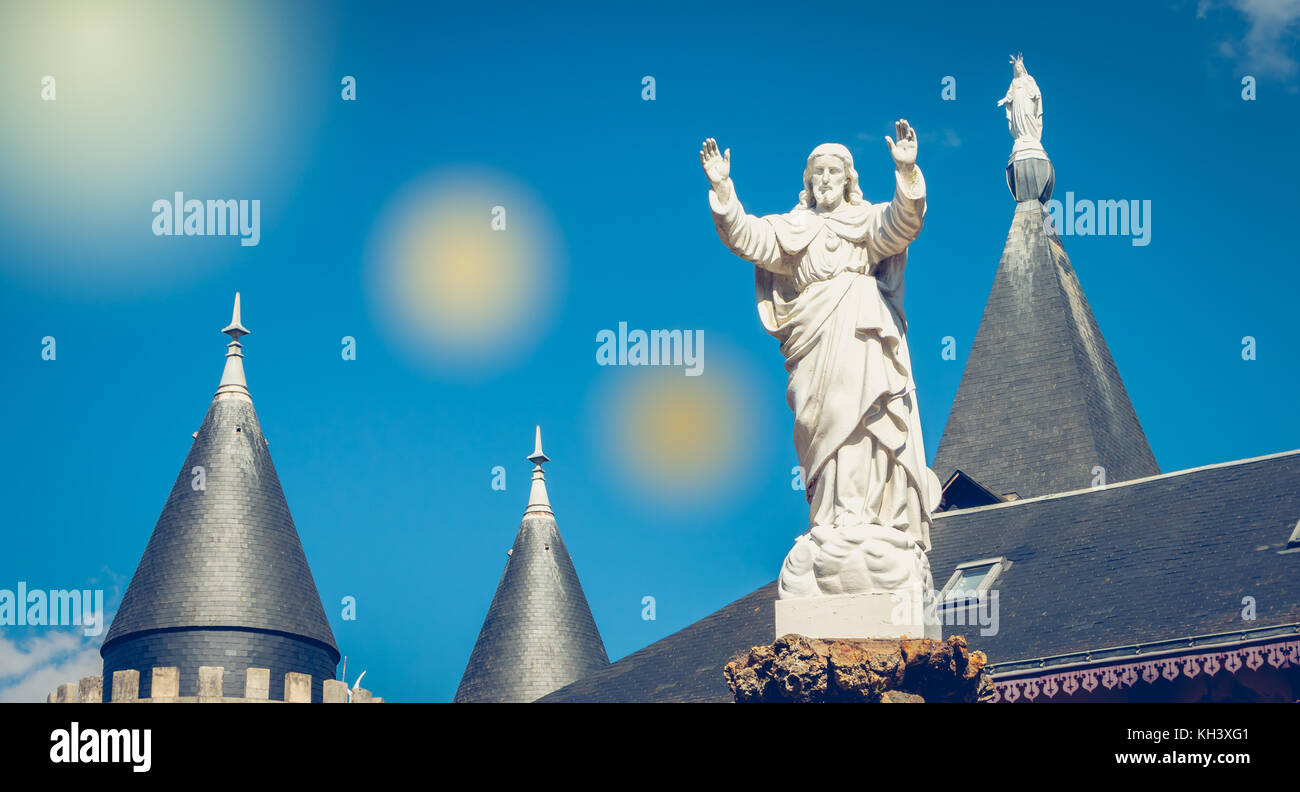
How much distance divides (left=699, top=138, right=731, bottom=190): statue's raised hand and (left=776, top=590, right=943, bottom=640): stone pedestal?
2.24 metres

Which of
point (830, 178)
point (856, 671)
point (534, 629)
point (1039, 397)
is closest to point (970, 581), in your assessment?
point (1039, 397)

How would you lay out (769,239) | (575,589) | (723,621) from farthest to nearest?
(575,589)
(723,621)
(769,239)

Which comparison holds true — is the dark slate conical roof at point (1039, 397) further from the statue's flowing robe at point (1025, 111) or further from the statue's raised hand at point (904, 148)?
the statue's raised hand at point (904, 148)

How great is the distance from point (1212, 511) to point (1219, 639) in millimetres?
4721

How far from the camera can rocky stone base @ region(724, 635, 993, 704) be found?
1031 centimetres

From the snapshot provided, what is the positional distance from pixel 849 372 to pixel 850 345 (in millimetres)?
148

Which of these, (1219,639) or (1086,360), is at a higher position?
(1086,360)

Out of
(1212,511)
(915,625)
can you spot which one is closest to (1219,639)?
(1212,511)

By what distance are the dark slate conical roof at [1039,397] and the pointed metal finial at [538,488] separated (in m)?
8.78

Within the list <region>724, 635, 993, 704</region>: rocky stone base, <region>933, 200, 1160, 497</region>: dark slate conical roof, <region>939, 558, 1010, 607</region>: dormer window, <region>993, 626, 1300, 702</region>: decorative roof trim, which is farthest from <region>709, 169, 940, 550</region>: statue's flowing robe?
<region>933, 200, 1160, 497</region>: dark slate conical roof

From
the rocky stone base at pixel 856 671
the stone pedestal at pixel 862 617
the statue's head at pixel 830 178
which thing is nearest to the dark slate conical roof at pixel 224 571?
the statue's head at pixel 830 178

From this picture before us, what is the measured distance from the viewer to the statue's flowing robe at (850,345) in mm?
11000
